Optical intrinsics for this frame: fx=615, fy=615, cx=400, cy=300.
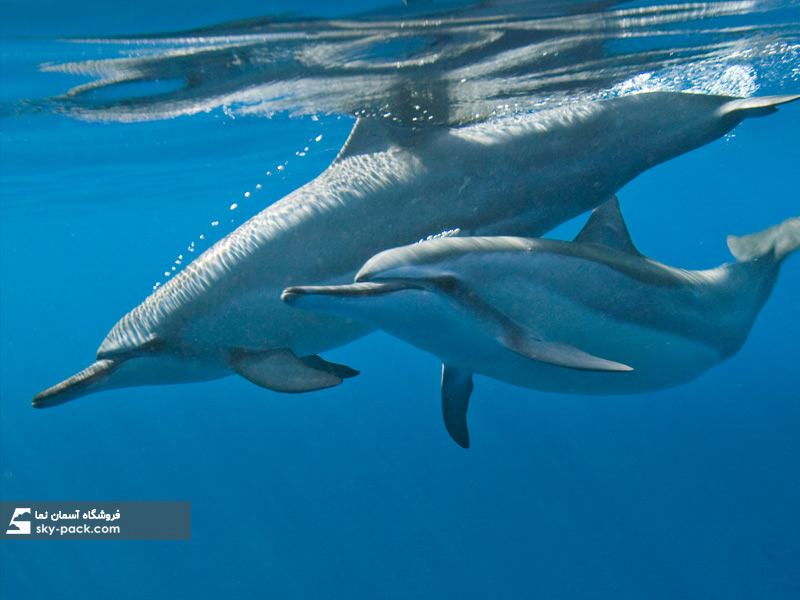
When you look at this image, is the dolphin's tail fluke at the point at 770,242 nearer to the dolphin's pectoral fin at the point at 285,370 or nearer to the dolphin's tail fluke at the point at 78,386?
the dolphin's pectoral fin at the point at 285,370

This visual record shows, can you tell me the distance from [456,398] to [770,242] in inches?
128

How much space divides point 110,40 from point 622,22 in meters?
6.38

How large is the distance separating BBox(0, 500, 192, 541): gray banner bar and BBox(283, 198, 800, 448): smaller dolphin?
762cm

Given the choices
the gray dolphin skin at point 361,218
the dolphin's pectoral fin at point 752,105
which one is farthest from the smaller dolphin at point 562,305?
the dolphin's pectoral fin at point 752,105

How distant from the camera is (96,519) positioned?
1109 centimetres

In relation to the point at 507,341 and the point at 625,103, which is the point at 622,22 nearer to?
the point at 625,103

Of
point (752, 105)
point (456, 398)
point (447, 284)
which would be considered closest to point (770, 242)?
point (752, 105)

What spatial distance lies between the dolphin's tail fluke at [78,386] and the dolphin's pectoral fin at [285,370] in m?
0.94

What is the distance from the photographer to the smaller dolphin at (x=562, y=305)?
11.7 ft

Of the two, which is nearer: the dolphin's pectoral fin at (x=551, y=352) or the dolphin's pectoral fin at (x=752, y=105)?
the dolphin's pectoral fin at (x=551, y=352)

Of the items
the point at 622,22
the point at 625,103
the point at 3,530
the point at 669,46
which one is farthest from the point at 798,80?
the point at 3,530

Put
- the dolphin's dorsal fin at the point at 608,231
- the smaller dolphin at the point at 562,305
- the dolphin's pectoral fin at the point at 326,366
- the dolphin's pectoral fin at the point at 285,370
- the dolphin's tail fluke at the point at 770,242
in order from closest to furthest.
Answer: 1. the smaller dolphin at the point at 562,305
2. the dolphin's pectoral fin at the point at 285,370
3. the dolphin's pectoral fin at the point at 326,366
4. the dolphin's dorsal fin at the point at 608,231
5. the dolphin's tail fluke at the point at 770,242
